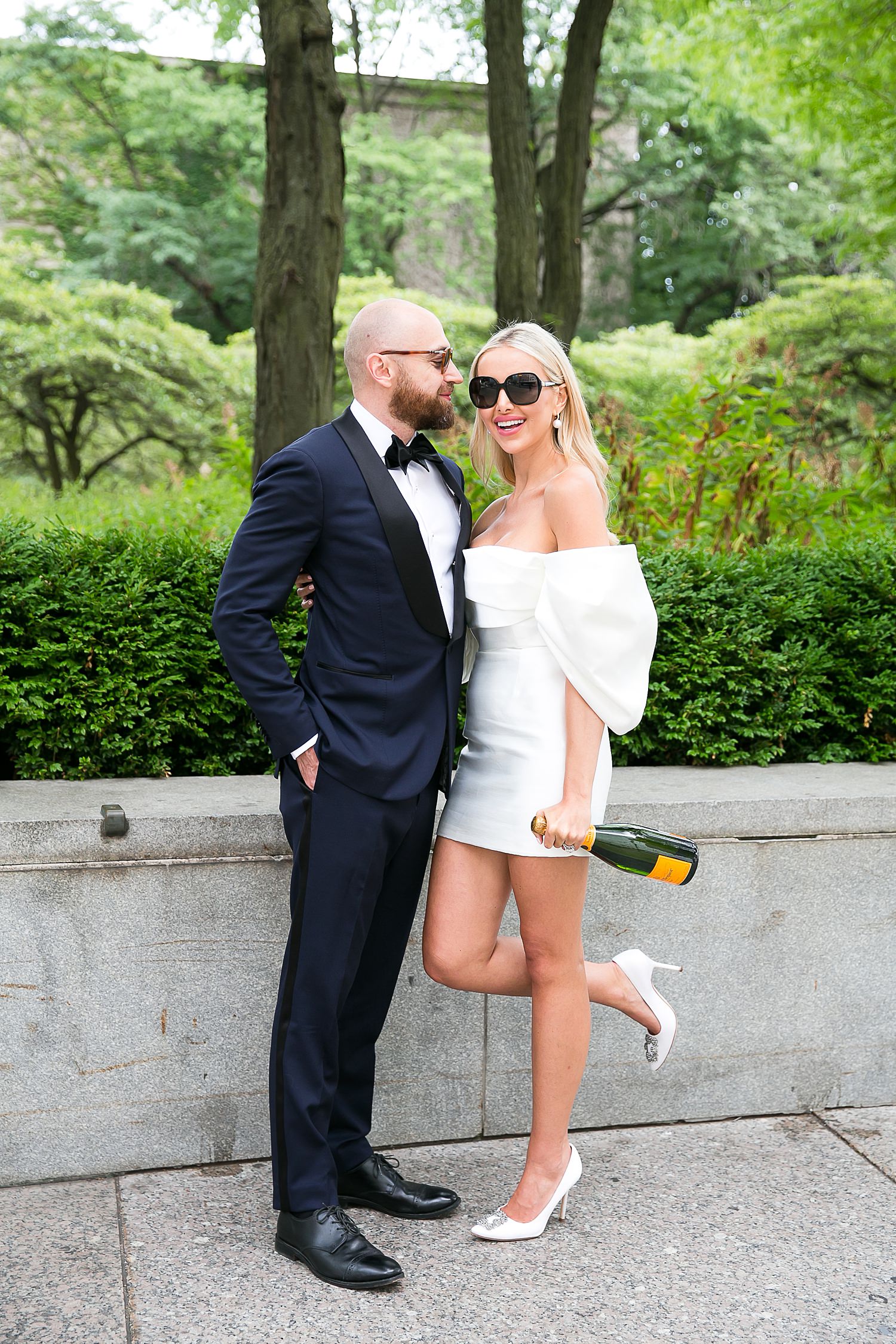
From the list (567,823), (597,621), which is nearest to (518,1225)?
(567,823)

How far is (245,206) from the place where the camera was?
24.0m

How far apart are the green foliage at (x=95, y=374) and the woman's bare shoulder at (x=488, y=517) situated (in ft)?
47.5

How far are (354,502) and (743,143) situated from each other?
26561 millimetres

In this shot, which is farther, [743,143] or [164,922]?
[743,143]

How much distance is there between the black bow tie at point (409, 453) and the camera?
2893mm

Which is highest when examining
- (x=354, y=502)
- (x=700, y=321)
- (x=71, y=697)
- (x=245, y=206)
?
(x=245, y=206)

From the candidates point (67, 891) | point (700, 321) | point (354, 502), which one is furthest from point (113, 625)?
point (700, 321)

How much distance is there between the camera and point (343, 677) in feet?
9.38

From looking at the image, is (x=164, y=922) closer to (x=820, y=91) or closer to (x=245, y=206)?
(x=820, y=91)

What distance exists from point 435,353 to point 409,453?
0.80 ft

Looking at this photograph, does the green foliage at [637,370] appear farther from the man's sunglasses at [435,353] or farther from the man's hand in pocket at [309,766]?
the man's hand in pocket at [309,766]

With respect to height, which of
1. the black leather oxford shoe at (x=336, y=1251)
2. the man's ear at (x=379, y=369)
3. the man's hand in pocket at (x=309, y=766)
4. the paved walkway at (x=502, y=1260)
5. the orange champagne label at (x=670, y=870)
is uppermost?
the man's ear at (x=379, y=369)

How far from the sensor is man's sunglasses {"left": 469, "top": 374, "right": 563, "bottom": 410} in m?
2.95

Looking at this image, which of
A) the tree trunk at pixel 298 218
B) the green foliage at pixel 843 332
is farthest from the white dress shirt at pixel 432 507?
the green foliage at pixel 843 332
